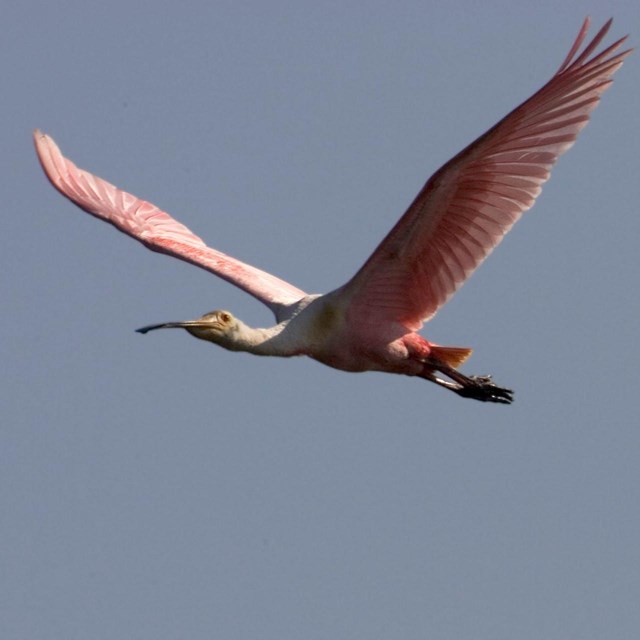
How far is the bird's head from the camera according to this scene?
14383 millimetres

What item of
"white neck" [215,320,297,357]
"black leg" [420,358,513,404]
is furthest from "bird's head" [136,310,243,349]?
"black leg" [420,358,513,404]

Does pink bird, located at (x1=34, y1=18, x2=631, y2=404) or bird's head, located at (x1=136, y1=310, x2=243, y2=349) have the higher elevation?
pink bird, located at (x1=34, y1=18, x2=631, y2=404)

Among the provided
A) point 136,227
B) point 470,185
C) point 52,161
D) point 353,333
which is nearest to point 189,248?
point 136,227

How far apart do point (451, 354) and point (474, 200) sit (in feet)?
5.49

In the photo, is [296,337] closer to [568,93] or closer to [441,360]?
[441,360]

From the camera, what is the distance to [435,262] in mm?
13859

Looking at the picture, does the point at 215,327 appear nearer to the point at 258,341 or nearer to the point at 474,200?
the point at 258,341

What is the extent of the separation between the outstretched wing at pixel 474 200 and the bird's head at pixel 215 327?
3.31ft

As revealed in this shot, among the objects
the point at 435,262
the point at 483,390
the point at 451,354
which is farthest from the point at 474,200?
the point at 483,390

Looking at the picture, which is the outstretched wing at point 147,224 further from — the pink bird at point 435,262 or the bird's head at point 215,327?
the bird's head at point 215,327

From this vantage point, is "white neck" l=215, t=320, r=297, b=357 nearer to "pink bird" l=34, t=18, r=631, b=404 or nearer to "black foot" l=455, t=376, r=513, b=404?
"pink bird" l=34, t=18, r=631, b=404

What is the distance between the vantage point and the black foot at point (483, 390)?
49.1 feet

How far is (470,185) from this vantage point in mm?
13234

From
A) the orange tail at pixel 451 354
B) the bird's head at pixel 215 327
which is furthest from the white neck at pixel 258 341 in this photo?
the orange tail at pixel 451 354
